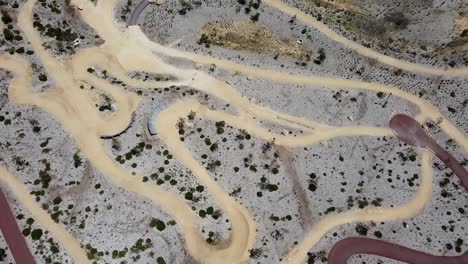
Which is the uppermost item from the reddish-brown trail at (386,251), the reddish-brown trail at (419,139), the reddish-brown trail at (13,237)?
the reddish-brown trail at (419,139)

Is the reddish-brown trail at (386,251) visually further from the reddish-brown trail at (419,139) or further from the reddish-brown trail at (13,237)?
the reddish-brown trail at (13,237)

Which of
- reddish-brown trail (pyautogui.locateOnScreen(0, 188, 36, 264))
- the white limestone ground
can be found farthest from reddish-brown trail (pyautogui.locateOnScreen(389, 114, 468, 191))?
reddish-brown trail (pyautogui.locateOnScreen(0, 188, 36, 264))

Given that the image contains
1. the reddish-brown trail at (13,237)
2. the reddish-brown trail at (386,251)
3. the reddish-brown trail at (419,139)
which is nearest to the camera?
the reddish-brown trail at (13,237)

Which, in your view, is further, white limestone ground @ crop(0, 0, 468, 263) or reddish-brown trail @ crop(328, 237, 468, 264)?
reddish-brown trail @ crop(328, 237, 468, 264)

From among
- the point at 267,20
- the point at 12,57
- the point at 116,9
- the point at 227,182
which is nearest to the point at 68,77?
the point at 12,57

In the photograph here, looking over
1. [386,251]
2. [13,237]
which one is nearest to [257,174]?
[386,251]

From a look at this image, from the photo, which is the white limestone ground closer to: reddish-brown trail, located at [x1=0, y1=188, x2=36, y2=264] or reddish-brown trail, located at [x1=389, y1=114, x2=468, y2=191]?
reddish-brown trail, located at [x1=0, y1=188, x2=36, y2=264]

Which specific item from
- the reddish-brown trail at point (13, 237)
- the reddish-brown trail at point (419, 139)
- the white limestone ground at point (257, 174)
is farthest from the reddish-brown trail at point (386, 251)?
the reddish-brown trail at point (13, 237)

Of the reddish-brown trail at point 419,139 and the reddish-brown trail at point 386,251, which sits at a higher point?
the reddish-brown trail at point 419,139
